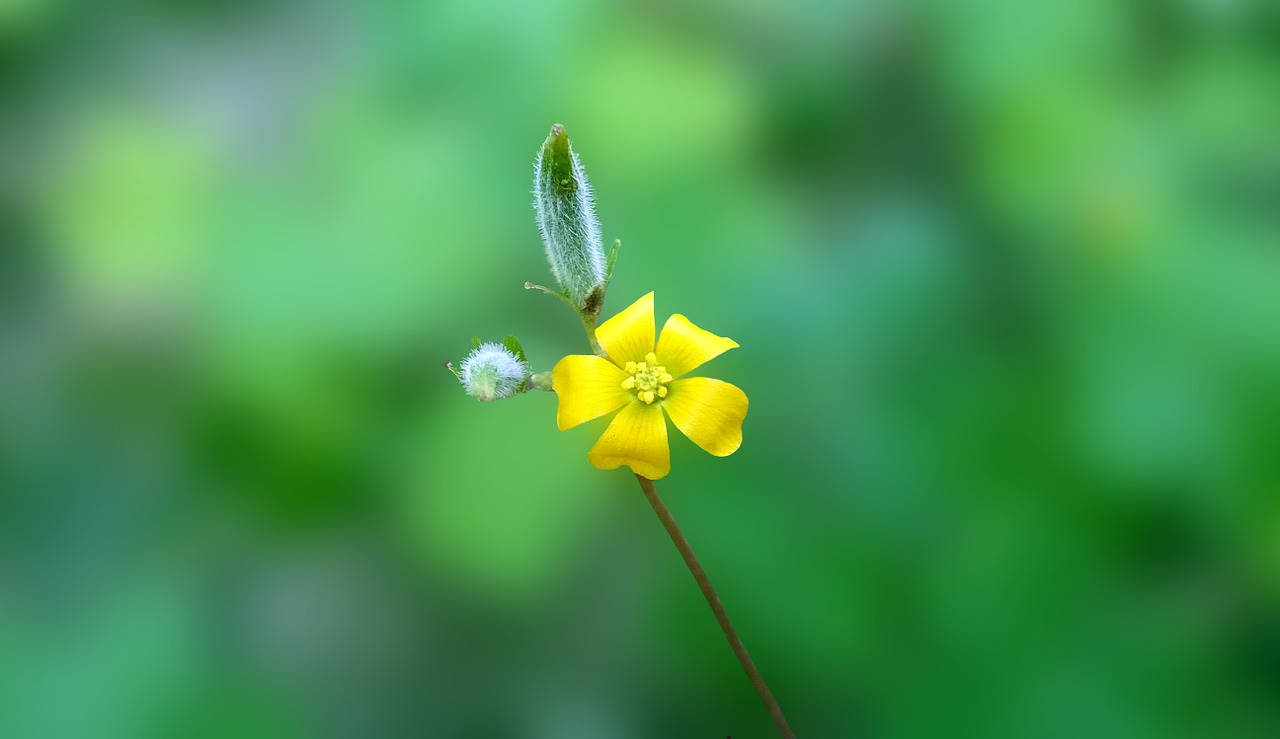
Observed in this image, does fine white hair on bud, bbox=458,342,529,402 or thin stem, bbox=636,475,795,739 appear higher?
fine white hair on bud, bbox=458,342,529,402

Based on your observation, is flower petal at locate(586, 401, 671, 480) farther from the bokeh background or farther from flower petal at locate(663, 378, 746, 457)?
the bokeh background

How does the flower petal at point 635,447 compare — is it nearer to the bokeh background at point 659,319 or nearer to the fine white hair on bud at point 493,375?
the fine white hair on bud at point 493,375

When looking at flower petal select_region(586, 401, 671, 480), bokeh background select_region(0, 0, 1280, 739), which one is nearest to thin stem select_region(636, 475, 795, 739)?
flower petal select_region(586, 401, 671, 480)

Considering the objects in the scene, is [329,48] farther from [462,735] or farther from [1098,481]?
[1098,481]

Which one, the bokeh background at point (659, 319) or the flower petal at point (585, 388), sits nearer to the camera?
the flower petal at point (585, 388)

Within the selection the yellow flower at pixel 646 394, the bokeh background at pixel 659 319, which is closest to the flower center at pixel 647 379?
the yellow flower at pixel 646 394

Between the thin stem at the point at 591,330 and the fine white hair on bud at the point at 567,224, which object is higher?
the fine white hair on bud at the point at 567,224

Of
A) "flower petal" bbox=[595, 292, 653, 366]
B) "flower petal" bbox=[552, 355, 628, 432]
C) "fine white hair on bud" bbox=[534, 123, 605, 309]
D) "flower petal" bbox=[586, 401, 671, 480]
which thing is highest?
"fine white hair on bud" bbox=[534, 123, 605, 309]

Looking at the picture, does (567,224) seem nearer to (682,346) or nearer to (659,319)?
(682,346)

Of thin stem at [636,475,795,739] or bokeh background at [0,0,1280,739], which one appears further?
bokeh background at [0,0,1280,739]
